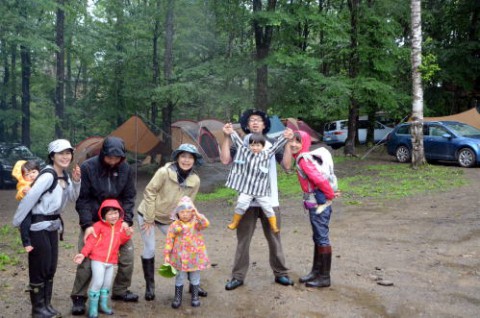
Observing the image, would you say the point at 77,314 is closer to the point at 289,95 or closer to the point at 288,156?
the point at 288,156

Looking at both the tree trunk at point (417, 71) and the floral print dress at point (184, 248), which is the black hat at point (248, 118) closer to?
the floral print dress at point (184, 248)

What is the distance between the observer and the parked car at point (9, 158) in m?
16.8

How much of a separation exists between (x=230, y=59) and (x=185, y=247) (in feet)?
41.0

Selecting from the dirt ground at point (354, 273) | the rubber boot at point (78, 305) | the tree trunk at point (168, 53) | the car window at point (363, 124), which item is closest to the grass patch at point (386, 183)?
the dirt ground at point (354, 273)

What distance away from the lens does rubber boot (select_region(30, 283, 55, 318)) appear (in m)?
4.32

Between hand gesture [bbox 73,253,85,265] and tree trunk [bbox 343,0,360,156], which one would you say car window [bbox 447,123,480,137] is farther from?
hand gesture [bbox 73,253,85,265]

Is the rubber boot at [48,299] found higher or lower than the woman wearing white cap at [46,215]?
lower

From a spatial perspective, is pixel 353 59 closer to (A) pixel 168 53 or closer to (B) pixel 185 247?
(A) pixel 168 53

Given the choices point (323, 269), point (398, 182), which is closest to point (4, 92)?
point (398, 182)

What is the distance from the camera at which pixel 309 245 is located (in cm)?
759

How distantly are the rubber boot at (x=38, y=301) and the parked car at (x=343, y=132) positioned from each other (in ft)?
74.1

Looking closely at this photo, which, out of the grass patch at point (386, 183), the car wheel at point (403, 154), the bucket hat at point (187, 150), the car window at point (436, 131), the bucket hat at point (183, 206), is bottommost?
the grass patch at point (386, 183)

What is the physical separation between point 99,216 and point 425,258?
173 inches

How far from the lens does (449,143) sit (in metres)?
16.1
